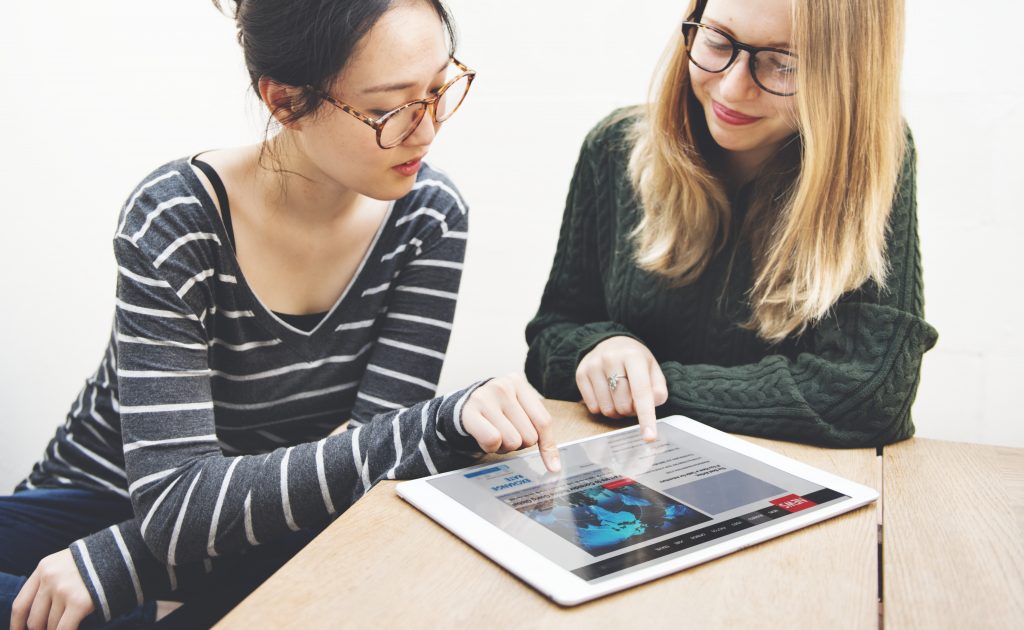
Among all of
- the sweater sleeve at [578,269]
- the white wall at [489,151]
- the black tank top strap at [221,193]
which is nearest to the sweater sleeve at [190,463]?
the black tank top strap at [221,193]

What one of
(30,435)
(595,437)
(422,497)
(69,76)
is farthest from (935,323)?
(30,435)

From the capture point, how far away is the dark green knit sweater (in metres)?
0.92

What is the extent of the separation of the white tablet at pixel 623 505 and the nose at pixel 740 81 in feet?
1.33

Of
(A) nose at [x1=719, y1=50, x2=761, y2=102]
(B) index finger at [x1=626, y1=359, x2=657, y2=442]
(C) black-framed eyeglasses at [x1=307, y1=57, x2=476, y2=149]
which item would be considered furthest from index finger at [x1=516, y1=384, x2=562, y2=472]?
(A) nose at [x1=719, y1=50, x2=761, y2=102]

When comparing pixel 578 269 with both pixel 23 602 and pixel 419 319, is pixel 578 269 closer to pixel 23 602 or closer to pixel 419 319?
pixel 419 319

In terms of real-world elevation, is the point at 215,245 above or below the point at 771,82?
below

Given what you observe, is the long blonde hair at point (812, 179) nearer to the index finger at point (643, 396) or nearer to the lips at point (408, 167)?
the index finger at point (643, 396)

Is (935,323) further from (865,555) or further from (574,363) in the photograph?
(865,555)

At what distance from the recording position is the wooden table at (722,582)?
0.58 meters

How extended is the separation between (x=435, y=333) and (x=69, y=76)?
119 cm

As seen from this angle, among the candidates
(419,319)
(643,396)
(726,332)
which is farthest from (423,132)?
(726,332)

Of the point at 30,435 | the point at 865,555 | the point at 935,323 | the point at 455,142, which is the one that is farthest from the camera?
the point at 30,435

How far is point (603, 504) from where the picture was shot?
0.73m

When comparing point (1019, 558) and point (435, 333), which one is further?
point (435, 333)
